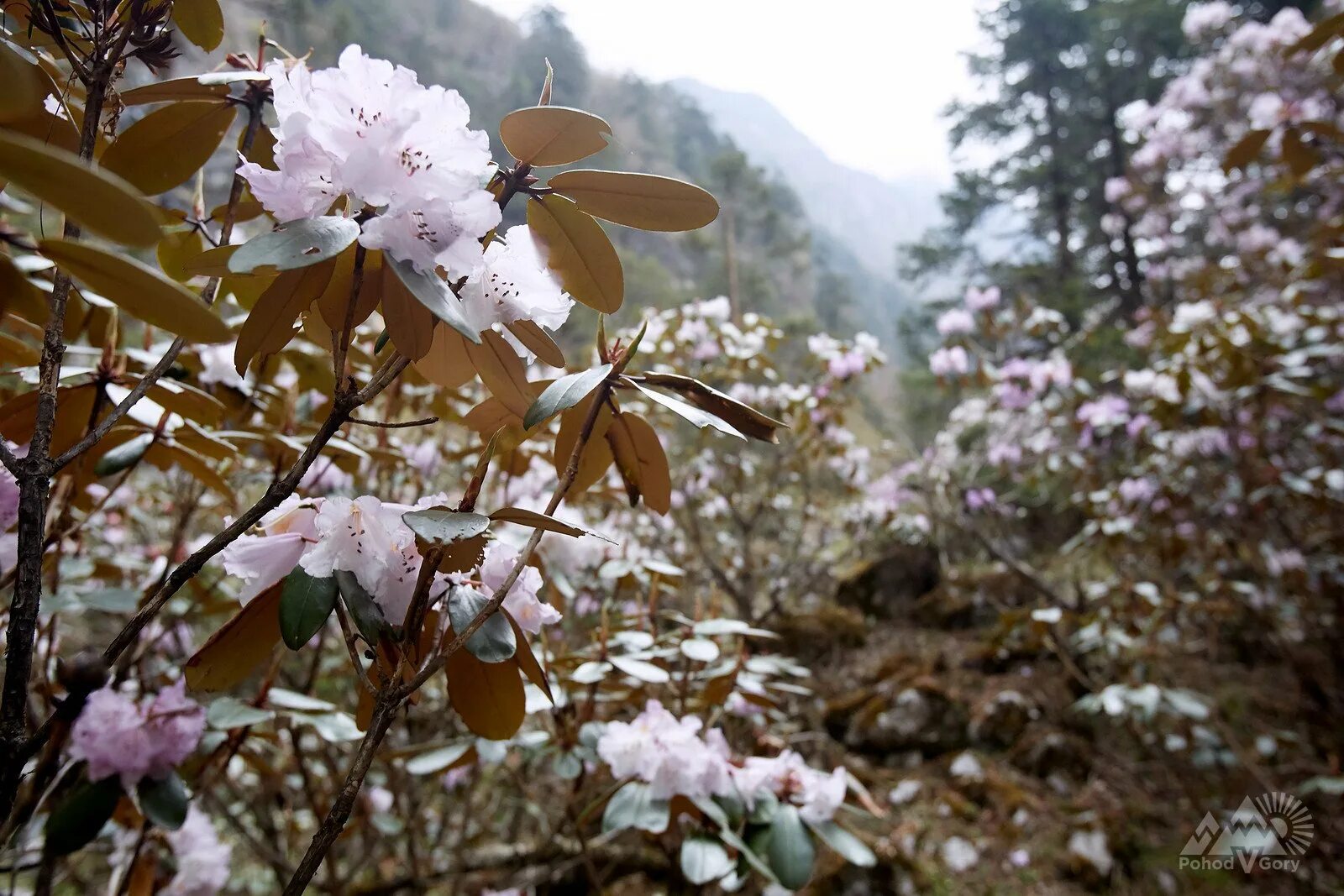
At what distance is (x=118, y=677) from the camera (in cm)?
74

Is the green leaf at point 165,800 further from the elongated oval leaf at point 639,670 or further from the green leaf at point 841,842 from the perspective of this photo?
the green leaf at point 841,842

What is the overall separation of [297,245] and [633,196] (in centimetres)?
20

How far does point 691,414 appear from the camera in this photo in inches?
16.0

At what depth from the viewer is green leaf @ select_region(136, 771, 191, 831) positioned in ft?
1.98

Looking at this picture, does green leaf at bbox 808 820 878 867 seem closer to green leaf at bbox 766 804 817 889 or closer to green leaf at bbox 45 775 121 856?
green leaf at bbox 766 804 817 889

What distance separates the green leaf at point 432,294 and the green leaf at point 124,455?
1.38ft

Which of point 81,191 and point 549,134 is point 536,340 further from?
point 81,191

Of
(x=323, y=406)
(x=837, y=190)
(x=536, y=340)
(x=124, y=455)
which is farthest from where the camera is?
(x=837, y=190)

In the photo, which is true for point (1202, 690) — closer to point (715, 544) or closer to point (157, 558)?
point (715, 544)

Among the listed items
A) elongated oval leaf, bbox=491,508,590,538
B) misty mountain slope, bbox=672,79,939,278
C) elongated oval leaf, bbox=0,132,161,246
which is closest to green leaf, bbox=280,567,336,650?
elongated oval leaf, bbox=491,508,590,538

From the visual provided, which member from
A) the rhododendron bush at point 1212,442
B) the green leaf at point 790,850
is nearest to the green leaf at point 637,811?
the green leaf at point 790,850

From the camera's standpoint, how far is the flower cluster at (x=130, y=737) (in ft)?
2.01

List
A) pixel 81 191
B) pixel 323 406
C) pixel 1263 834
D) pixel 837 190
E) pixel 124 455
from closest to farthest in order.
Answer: pixel 81 191 → pixel 124 455 → pixel 323 406 → pixel 1263 834 → pixel 837 190

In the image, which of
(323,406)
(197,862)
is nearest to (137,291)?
(323,406)
